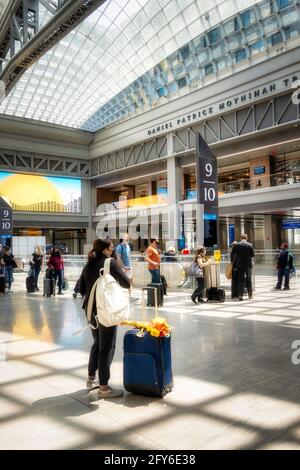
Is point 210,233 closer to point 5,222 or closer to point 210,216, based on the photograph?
point 210,216

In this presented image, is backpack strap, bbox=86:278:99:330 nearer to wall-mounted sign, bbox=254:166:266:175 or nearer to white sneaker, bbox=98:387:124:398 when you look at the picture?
white sneaker, bbox=98:387:124:398

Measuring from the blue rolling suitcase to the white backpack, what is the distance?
1.13 feet

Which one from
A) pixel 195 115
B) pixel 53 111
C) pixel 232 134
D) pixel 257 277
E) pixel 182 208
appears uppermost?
pixel 53 111

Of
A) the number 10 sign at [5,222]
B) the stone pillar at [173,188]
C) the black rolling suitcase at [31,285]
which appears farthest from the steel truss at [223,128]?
the black rolling suitcase at [31,285]

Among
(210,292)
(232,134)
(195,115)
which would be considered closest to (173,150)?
(195,115)

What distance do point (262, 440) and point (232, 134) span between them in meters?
25.1

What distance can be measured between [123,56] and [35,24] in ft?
60.0

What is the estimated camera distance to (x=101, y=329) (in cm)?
424

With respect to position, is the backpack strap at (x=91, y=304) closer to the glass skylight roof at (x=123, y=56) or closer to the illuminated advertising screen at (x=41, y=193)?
the glass skylight roof at (x=123, y=56)

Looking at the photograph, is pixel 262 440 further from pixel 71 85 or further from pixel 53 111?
pixel 53 111

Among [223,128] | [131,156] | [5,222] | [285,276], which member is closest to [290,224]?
[223,128]

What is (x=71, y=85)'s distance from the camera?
37.2 m

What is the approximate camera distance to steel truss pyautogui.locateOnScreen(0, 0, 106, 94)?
1409cm

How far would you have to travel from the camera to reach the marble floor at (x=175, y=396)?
3279 millimetres
